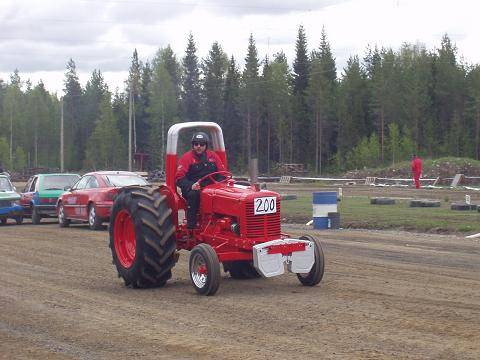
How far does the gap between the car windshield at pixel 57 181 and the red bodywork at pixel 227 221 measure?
17020mm

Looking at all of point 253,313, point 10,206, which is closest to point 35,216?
point 10,206

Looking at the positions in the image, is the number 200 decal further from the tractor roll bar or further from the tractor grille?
the tractor roll bar

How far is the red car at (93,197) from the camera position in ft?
Result: 78.5

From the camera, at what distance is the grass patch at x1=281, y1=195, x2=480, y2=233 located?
70.9ft

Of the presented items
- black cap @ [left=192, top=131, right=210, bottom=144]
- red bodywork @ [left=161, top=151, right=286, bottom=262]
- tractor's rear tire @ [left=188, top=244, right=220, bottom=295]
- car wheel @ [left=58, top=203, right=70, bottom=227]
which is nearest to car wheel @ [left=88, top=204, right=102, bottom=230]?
car wheel @ [left=58, top=203, right=70, bottom=227]

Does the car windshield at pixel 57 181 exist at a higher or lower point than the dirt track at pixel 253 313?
higher

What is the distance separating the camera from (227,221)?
464 inches

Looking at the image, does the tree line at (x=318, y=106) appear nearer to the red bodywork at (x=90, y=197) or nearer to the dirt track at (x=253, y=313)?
the red bodywork at (x=90, y=197)

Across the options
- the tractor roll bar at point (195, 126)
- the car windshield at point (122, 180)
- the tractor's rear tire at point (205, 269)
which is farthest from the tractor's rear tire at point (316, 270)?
the car windshield at point (122, 180)

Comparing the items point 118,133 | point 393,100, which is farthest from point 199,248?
point 118,133

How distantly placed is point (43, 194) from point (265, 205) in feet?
58.7

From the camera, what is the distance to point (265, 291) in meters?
11.7

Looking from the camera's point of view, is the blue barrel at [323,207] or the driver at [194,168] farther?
the blue barrel at [323,207]

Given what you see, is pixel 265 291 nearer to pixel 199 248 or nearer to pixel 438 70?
pixel 199 248
